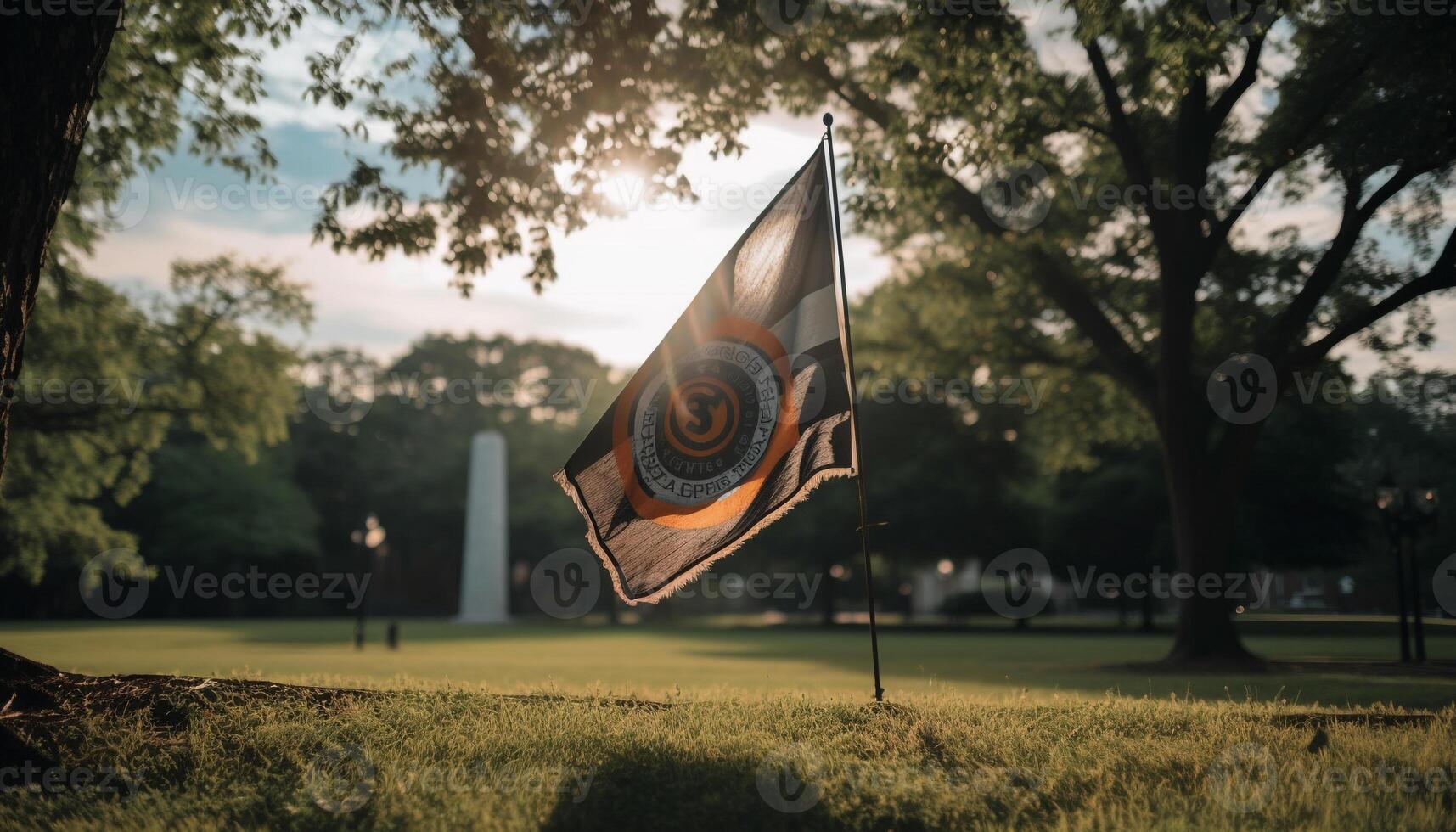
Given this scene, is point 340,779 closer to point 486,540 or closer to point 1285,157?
point 1285,157

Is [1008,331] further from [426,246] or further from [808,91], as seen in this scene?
[426,246]

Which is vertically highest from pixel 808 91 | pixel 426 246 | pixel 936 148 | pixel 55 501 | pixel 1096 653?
pixel 808 91

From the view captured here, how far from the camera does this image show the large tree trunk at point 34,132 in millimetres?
6711

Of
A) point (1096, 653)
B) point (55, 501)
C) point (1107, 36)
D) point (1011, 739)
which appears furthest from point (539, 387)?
point (1011, 739)

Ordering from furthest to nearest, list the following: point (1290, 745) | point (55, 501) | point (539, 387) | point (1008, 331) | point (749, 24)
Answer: point (539, 387) < point (55, 501) < point (1008, 331) < point (749, 24) < point (1290, 745)

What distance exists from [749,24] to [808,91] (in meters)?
5.51

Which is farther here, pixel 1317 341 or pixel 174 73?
pixel 1317 341

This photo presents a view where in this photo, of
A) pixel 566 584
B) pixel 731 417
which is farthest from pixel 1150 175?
pixel 566 584

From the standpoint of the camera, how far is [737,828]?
5539mm

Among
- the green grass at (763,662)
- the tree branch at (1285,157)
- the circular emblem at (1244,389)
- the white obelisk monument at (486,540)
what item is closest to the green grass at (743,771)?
the green grass at (763,662)

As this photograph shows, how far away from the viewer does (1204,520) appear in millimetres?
18812

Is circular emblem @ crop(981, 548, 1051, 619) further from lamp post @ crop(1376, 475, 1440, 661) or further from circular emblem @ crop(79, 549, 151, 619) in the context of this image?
circular emblem @ crop(79, 549, 151, 619)

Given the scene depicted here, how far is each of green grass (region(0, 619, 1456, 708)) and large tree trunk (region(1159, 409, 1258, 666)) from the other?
1.70 metres

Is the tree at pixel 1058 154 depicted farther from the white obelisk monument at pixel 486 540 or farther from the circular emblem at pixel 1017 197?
the white obelisk monument at pixel 486 540
